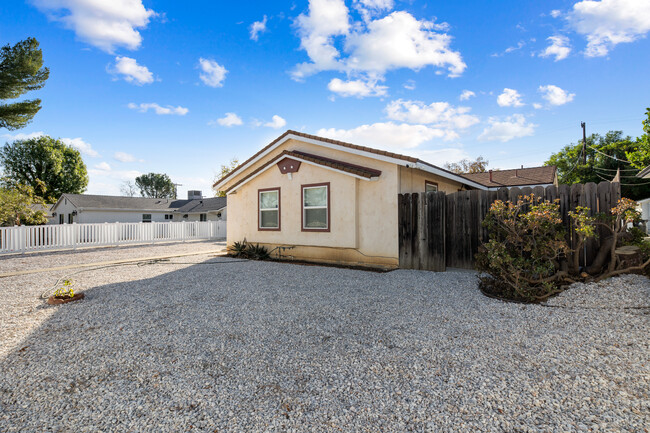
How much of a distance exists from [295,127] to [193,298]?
22.2ft

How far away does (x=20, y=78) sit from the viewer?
12773mm

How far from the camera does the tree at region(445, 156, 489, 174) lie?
36.6 meters

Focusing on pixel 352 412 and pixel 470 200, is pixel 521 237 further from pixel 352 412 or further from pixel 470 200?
pixel 352 412

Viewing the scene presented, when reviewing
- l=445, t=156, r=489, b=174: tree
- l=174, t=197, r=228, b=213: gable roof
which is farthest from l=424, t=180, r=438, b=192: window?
l=445, t=156, r=489, b=174: tree

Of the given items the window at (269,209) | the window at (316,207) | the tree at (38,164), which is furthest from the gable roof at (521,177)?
the tree at (38,164)

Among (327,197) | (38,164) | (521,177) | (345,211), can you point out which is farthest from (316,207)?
(38,164)

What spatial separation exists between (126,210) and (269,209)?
2863cm

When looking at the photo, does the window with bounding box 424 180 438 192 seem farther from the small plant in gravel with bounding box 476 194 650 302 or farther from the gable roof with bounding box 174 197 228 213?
the gable roof with bounding box 174 197 228 213

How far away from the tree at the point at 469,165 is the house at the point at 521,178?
53.9 ft

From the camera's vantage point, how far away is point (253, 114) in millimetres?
13188

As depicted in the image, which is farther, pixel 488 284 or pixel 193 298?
pixel 488 284

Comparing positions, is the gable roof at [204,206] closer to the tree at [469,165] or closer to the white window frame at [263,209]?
the white window frame at [263,209]

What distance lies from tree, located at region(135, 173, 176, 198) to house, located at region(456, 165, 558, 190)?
65016 mm

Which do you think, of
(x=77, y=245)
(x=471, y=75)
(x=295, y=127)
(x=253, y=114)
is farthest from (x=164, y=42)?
(x=471, y=75)
